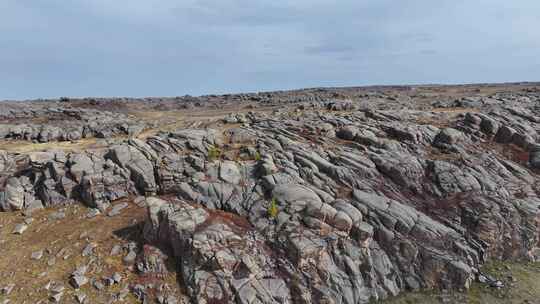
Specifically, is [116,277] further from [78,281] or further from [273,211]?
[273,211]

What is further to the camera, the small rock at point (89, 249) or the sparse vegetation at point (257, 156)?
the sparse vegetation at point (257, 156)

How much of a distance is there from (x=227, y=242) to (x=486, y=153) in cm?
2300

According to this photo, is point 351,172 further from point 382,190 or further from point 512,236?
point 512,236

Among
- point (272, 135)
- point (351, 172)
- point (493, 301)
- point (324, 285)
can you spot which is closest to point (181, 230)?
point (324, 285)

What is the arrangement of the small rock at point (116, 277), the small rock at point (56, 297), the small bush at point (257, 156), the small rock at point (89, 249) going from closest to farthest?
the small rock at point (56, 297) → the small rock at point (116, 277) → the small rock at point (89, 249) → the small bush at point (257, 156)

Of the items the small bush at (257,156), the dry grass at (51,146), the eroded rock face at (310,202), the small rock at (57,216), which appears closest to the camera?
the eroded rock face at (310,202)

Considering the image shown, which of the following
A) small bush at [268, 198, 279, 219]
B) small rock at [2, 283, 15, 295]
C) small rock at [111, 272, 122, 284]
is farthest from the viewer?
small bush at [268, 198, 279, 219]

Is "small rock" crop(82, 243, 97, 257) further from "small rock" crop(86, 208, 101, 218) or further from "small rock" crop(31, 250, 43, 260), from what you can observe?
"small rock" crop(86, 208, 101, 218)

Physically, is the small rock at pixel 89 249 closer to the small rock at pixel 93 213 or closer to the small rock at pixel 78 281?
the small rock at pixel 78 281

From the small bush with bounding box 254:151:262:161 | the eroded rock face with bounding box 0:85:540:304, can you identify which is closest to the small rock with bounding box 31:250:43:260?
the eroded rock face with bounding box 0:85:540:304

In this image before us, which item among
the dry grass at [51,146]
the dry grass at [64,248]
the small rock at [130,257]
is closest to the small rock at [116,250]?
the dry grass at [64,248]

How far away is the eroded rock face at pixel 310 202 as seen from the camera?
15.1m

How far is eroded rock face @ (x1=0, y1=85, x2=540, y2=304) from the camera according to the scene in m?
15.1

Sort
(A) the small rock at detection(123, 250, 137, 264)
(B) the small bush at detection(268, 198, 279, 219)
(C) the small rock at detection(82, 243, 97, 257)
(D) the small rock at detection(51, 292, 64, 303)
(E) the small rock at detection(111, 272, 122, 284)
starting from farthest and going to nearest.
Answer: (B) the small bush at detection(268, 198, 279, 219)
(C) the small rock at detection(82, 243, 97, 257)
(A) the small rock at detection(123, 250, 137, 264)
(E) the small rock at detection(111, 272, 122, 284)
(D) the small rock at detection(51, 292, 64, 303)
